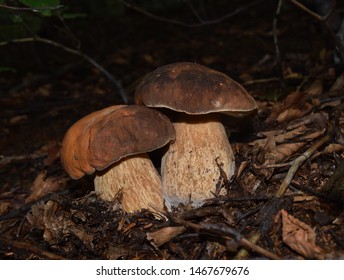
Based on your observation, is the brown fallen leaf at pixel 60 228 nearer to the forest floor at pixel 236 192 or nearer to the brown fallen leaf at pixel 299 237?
the forest floor at pixel 236 192

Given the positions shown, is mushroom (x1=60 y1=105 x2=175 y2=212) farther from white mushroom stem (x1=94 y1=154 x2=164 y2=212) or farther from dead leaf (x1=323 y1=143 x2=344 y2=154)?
dead leaf (x1=323 y1=143 x2=344 y2=154)

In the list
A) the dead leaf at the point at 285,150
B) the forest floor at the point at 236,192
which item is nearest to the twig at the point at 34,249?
the forest floor at the point at 236,192

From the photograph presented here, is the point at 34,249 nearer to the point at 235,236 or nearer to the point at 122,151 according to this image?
the point at 122,151

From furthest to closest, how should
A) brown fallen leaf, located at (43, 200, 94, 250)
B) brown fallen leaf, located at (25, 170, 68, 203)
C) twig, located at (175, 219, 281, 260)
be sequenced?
brown fallen leaf, located at (25, 170, 68, 203), brown fallen leaf, located at (43, 200, 94, 250), twig, located at (175, 219, 281, 260)

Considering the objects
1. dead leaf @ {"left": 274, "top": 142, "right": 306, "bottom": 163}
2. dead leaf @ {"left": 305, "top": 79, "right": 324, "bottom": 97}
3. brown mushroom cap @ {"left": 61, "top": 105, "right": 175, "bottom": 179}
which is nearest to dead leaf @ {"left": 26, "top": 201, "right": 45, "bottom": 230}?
brown mushroom cap @ {"left": 61, "top": 105, "right": 175, "bottom": 179}

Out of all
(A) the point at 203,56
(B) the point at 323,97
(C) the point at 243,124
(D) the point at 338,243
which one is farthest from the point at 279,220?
(A) the point at 203,56

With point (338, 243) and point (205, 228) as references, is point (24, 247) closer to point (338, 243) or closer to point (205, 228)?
point (205, 228)

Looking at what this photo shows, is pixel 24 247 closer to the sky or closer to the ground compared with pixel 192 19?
closer to the ground
